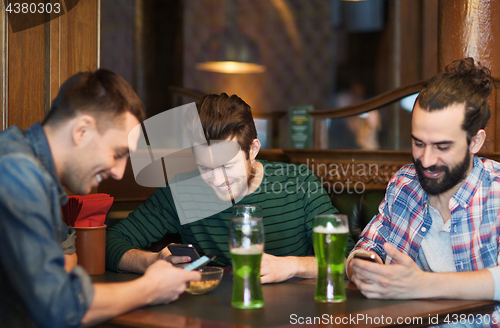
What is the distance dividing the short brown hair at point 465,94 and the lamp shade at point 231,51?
152 inches

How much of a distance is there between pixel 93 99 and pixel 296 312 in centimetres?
62

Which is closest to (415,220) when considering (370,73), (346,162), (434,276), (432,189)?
(432,189)

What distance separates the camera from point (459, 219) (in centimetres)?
139

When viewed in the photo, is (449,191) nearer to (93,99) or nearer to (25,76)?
(93,99)

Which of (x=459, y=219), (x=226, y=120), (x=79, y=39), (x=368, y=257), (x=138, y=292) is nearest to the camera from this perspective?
(x=138, y=292)

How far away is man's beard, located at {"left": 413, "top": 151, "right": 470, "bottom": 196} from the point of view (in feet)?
4.64

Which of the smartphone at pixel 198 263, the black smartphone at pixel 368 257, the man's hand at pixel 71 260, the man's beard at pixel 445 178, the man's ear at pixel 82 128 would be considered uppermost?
the man's ear at pixel 82 128

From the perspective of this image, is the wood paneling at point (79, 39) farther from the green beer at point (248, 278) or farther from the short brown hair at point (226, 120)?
the green beer at point (248, 278)

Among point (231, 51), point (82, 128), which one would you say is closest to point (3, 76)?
point (82, 128)

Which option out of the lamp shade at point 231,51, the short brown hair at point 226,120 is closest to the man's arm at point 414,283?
the short brown hair at point 226,120

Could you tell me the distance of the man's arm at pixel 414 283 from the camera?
1.13 m

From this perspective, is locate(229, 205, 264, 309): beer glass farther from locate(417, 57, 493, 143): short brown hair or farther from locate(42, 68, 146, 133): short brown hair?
locate(417, 57, 493, 143): short brown hair

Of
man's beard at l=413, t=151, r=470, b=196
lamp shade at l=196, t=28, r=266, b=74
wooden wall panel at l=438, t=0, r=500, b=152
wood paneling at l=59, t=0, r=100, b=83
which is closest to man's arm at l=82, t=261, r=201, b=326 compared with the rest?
man's beard at l=413, t=151, r=470, b=196

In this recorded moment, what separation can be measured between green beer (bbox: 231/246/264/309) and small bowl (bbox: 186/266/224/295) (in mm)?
136
